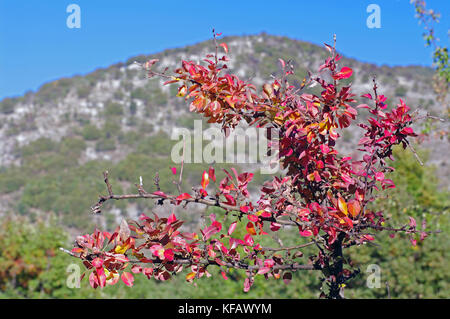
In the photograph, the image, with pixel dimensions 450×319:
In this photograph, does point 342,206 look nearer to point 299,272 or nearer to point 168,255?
point 168,255

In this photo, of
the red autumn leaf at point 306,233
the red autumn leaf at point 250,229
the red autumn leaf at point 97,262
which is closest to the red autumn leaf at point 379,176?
the red autumn leaf at point 306,233

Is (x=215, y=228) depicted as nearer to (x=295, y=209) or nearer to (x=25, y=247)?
(x=295, y=209)

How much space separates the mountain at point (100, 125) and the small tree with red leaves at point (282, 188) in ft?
152

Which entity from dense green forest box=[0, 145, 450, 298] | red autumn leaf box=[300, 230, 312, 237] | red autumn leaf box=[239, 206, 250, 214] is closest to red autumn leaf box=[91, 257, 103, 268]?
red autumn leaf box=[239, 206, 250, 214]

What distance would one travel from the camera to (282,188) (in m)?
1.85

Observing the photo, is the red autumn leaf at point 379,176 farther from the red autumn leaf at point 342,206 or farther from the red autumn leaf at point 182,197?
the red autumn leaf at point 182,197

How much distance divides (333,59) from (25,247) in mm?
14961

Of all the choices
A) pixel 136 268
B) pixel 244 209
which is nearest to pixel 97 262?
pixel 136 268

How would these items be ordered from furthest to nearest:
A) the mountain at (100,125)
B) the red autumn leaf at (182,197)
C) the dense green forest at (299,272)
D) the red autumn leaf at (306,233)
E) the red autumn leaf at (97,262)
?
the mountain at (100,125)
the dense green forest at (299,272)
the red autumn leaf at (306,233)
the red autumn leaf at (182,197)
the red autumn leaf at (97,262)

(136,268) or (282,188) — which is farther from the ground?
(282,188)

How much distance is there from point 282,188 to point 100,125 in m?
74.4

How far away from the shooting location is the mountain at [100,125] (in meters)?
54.5
